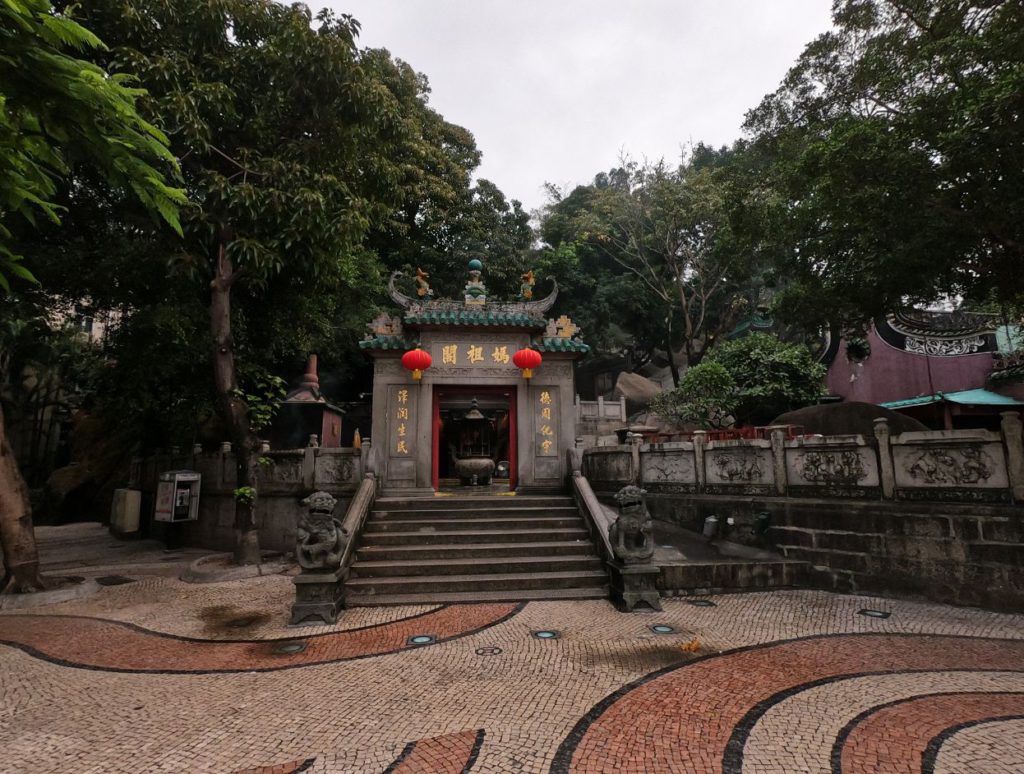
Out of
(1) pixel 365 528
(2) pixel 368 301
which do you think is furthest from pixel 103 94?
(2) pixel 368 301

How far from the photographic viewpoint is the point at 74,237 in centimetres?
974

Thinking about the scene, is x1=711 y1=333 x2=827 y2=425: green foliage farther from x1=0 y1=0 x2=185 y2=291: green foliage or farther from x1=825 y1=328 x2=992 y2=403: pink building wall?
x1=0 y1=0 x2=185 y2=291: green foliage

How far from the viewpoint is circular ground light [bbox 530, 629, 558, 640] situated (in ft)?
18.4

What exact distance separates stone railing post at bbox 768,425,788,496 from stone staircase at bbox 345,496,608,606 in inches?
132

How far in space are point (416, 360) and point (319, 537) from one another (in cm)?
450

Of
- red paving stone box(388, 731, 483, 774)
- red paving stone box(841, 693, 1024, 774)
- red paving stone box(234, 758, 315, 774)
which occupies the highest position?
red paving stone box(234, 758, 315, 774)

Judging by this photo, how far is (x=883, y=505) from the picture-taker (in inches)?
286

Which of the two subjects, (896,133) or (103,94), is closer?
(103,94)

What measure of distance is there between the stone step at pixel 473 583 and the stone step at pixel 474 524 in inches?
47.0

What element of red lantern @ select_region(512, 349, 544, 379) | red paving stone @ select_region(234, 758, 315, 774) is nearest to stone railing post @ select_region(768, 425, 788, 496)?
red lantern @ select_region(512, 349, 544, 379)

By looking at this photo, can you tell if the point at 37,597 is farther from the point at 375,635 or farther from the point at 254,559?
Answer: the point at 375,635

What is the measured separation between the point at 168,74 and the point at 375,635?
29.7 ft

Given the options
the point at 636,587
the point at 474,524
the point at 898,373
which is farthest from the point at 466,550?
the point at 898,373

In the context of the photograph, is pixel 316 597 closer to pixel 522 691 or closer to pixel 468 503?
pixel 522 691
